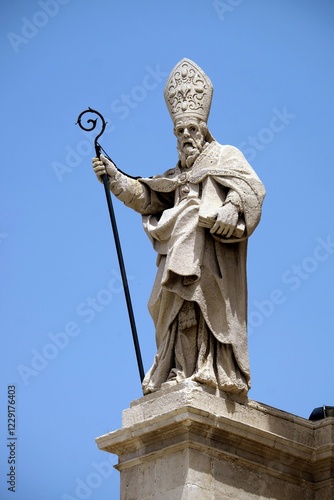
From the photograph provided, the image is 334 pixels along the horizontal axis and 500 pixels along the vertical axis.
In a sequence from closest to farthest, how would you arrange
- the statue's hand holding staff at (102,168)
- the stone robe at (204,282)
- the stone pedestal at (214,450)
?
the stone pedestal at (214,450)
the stone robe at (204,282)
the statue's hand holding staff at (102,168)

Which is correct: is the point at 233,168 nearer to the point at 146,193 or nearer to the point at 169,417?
the point at 146,193

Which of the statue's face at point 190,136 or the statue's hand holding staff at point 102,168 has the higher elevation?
the statue's face at point 190,136

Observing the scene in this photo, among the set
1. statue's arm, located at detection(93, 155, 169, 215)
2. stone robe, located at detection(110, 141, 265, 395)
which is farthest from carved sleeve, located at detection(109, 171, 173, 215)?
stone robe, located at detection(110, 141, 265, 395)

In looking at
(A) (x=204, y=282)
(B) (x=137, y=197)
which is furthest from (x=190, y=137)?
(A) (x=204, y=282)

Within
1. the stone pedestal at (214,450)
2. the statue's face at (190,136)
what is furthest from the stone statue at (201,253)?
the stone pedestal at (214,450)

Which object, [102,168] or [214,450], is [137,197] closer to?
[102,168]

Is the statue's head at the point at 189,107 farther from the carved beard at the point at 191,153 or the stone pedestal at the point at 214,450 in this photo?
the stone pedestal at the point at 214,450

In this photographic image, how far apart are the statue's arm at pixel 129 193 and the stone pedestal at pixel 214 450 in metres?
2.33

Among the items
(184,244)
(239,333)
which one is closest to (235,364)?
(239,333)

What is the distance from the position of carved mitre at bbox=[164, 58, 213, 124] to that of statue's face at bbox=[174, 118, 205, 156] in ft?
0.28

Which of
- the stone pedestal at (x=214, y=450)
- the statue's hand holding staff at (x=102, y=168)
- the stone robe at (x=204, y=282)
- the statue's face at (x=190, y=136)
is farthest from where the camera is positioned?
the statue's hand holding staff at (x=102, y=168)

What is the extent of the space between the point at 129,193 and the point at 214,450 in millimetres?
3233

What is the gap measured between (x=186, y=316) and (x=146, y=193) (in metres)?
1.76

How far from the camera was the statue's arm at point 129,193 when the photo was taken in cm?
1738
